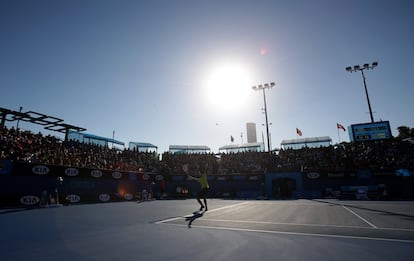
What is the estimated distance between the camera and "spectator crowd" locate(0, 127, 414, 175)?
20594mm

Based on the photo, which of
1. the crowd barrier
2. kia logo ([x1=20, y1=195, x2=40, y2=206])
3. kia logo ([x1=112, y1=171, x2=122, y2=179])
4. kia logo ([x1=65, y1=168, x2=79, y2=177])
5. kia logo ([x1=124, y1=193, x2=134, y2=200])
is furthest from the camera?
kia logo ([x1=124, y1=193, x2=134, y2=200])

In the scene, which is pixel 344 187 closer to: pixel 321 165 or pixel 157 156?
pixel 321 165

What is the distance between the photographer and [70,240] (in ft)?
18.5

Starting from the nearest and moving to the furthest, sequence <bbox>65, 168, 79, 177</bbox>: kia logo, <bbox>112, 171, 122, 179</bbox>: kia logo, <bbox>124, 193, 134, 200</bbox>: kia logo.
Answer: <bbox>65, 168, 79, 177</bbox>: kia logo, <bbox>112, 171, 122, 179</bbox>: kia logo, <bbox>124, 193, 134, 200</bbox>: kia logo

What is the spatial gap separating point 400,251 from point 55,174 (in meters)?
20.2

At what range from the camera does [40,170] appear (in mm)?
16469

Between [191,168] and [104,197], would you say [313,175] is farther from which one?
[104,197]

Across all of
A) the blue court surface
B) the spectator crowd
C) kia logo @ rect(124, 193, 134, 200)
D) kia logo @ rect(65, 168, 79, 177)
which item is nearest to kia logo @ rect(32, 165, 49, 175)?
kia logo @ rect(65, 168, 79, 177)

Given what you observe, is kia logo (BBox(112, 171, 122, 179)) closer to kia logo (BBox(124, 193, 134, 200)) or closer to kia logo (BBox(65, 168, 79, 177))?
kia logo (BBox(124, 193, 134, 200))

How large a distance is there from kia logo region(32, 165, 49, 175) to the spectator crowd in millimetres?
2887

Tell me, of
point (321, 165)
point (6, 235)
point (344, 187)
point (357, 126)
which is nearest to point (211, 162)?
point (321, 165)

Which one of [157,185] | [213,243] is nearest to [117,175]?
[157,185]

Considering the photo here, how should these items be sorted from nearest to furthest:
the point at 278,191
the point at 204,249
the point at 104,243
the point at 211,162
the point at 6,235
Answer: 1. the point at 204,249
2. the point at 104,243
3. the point at 6,235
4. the point at 278,191
5. the point at 211,162

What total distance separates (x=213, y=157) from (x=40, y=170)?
26064 millimetres
